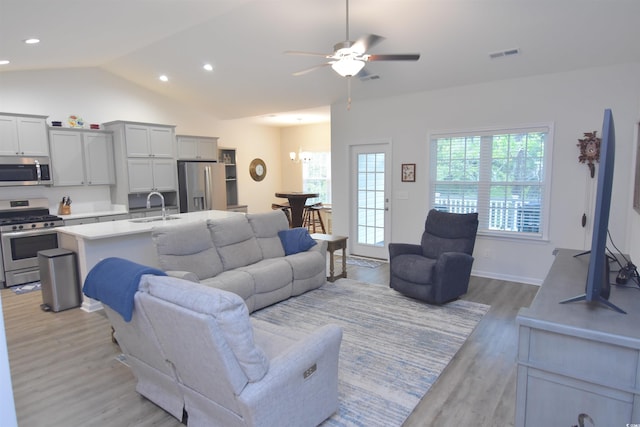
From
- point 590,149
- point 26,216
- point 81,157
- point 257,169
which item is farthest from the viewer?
point 257,169

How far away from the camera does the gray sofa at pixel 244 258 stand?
352cm

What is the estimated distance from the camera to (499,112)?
4.85 m

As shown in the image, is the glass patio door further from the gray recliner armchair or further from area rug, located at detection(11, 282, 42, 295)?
area rug, located at detection(11, 282, 42, 295)

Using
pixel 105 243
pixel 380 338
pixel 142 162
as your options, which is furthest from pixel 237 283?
pixel 142 162

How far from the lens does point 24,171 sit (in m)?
5.25

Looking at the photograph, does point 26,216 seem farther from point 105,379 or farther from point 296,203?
point 296,203

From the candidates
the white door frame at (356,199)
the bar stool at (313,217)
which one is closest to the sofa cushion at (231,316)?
the white door frame at (356,199)

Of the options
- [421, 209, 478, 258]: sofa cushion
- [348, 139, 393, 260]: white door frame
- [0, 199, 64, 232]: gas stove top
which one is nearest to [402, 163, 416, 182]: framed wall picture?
[348, 139, 393, 260]: white door frame

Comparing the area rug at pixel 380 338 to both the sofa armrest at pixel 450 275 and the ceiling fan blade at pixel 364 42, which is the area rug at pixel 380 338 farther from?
the ceiling fan blade at pixel 364 42

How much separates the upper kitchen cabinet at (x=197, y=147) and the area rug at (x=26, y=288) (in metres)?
3.23

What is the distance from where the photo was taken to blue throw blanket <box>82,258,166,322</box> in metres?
1.95

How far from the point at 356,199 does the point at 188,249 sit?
347cm

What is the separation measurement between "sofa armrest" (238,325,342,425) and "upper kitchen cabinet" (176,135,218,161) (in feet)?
20.2

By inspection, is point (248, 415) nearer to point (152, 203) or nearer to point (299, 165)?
point (152, 203)
